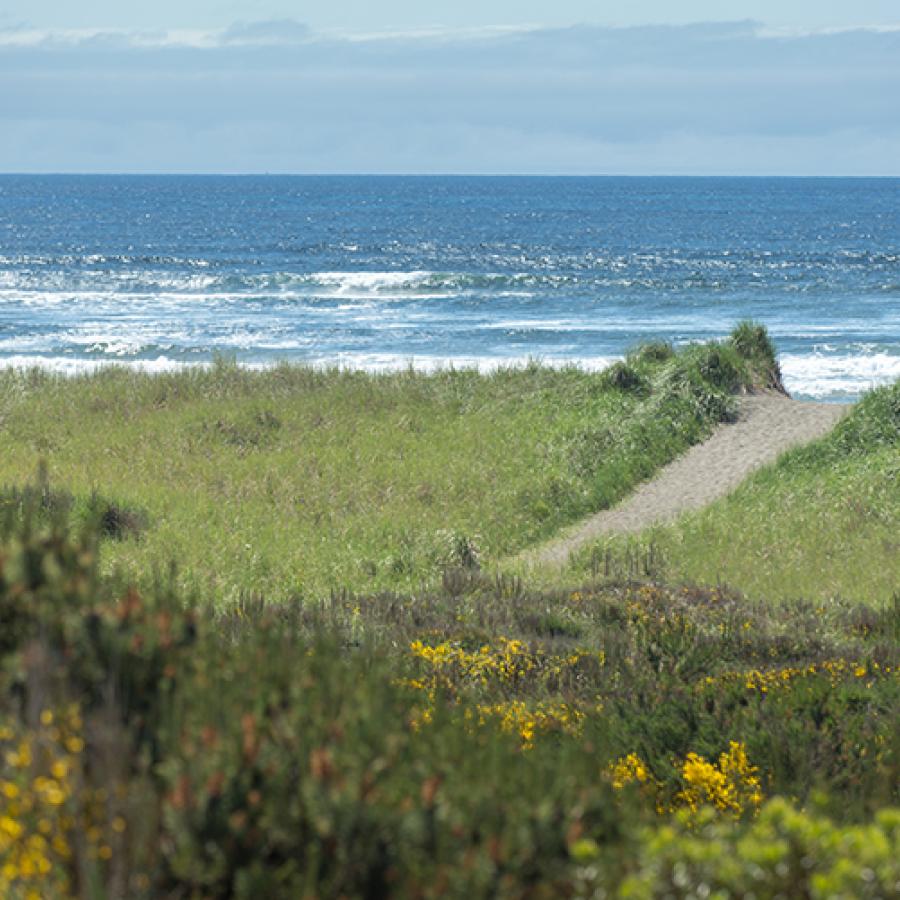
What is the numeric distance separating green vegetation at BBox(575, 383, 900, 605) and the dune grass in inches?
84.6

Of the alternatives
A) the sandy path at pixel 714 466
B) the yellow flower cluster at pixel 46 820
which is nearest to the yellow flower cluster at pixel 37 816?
the yellow flower cluster at pixel 46 820

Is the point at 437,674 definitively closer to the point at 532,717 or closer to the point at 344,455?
the point at 532,717

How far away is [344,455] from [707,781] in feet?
49.6

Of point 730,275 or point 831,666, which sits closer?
point 831,666

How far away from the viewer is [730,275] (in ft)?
244

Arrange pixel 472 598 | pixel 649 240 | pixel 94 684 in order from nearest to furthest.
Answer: pixel 94 684 < pixel 472 598 < pixel 649 240

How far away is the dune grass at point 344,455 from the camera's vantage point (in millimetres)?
16016

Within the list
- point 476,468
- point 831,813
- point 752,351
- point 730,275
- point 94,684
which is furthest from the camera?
point 730,275

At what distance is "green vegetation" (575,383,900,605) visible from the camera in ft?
46.1

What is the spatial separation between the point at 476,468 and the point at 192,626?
53.5ft

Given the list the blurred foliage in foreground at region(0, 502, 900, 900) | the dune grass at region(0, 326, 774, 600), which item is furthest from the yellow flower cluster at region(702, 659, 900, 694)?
the dune grass at region(0, 326, 774, 600)

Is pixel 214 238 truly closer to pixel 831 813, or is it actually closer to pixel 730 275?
pixel 730 275

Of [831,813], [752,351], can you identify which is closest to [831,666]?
[831,813]

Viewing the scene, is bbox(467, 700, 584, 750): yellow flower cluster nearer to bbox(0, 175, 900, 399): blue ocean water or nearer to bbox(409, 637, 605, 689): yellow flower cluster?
bbox(409, 637, 605, 689): yellow flower cluster
